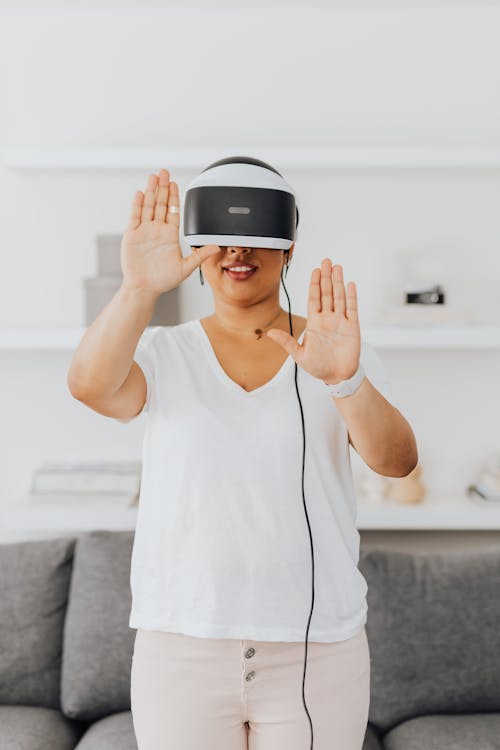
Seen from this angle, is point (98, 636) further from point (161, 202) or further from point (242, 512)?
point (161, 202)

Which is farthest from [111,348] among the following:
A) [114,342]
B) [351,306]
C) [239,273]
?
[351,306]

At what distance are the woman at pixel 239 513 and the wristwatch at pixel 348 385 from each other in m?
0.01

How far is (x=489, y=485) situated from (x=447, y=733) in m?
0.71

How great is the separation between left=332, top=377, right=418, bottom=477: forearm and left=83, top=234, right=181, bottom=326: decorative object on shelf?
1.08 meters

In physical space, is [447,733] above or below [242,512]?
below

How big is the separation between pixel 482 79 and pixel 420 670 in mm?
1640

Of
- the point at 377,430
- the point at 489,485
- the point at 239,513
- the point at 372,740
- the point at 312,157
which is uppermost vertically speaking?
the point at 312,157

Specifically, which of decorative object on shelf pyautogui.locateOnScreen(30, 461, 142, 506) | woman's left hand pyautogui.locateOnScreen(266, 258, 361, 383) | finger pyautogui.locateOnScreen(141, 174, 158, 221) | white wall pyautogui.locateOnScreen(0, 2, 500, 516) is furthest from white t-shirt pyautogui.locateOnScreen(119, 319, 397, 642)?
white wall pyautogui.locateOnScreen(0, 2, 500, 516)

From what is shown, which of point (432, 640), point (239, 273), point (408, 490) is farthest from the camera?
point (408, 490)

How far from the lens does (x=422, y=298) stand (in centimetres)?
217

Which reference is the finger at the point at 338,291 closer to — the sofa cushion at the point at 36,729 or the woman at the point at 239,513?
the woman at the point at 239,513

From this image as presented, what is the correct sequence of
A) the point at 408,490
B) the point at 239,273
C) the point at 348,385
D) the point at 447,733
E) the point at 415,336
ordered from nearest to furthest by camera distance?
the point at 348,385 < the point at 239,273 < the point at 447,733 < the point at 415,336 < the point at 408,490

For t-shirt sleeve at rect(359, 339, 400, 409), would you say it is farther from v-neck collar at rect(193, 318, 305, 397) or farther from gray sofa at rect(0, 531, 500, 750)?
gray sofa at rect(0, 531, 500, 750)

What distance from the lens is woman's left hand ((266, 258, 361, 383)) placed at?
3.63ft
